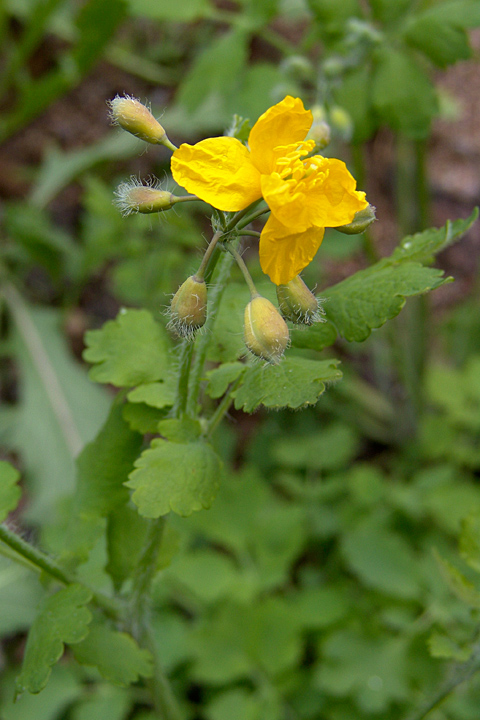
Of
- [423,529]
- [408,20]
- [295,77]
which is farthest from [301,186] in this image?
[423,529]

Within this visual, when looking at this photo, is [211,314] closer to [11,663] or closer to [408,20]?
[408,20]

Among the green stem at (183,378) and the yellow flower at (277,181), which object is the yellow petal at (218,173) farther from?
the green stem at (183,378)

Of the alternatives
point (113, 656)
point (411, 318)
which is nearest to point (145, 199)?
point (113, 656)

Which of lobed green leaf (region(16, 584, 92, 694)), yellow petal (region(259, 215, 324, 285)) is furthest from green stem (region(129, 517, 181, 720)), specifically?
yellow petal (region(259, 215, 324, 285))

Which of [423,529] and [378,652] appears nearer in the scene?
[378,652]

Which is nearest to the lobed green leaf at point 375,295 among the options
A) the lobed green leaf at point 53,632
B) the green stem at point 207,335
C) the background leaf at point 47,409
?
the green stem at point 207,335

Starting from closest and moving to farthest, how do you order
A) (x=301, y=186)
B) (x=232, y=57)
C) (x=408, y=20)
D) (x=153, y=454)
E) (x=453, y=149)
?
1. (x=301, y=186)
2. (x=153, y=454)
3. (x=408, y=20)
4. (x=232, y=57)
5. (x=453, y=149)

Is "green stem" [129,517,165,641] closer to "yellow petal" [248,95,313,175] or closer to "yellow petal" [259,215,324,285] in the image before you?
"yellow petal" [259,215,324,285]
